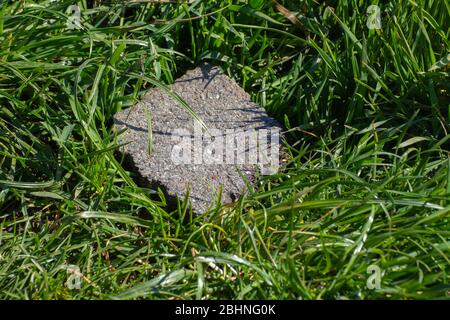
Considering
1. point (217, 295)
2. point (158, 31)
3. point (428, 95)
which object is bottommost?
point (217, 295)

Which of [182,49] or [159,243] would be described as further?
[182,49]

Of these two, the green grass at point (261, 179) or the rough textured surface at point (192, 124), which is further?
the rough textured surface at point (192, 124)

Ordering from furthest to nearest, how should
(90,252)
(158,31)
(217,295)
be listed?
1. (158,31)
2. (90,252)
3. (217,295)

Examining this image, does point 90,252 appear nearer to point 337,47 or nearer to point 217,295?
point 217,295

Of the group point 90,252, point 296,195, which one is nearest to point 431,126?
point 296,195

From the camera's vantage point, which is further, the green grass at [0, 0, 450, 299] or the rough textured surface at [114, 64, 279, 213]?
the rough textured surface at [114, 64, 279, 213]
